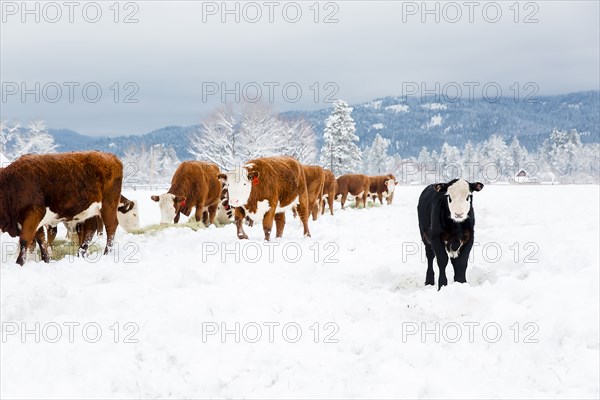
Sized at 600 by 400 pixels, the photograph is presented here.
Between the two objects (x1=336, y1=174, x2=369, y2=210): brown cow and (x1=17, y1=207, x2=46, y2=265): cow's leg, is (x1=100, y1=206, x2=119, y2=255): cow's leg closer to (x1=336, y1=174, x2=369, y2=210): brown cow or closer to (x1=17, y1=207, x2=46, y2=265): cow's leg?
(x1=17, y1=207, x2=46, y2=265): cow's leg

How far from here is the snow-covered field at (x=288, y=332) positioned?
378 cm

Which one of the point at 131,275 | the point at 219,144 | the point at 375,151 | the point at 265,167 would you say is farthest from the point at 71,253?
the point at 375,151

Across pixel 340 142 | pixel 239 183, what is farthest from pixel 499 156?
pixel 239 183

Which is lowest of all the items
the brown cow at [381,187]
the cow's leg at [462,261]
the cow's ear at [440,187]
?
the cow's leg at [462,261]

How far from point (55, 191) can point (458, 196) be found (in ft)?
19.6

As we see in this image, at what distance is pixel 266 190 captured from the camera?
10523 millimetres

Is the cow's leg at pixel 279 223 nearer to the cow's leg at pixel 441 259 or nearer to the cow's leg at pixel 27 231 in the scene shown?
the cow's leg at pixel 441 259

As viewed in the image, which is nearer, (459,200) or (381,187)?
(459,200)

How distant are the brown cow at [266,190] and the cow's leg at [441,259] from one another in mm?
4444

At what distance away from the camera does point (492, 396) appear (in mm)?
3684

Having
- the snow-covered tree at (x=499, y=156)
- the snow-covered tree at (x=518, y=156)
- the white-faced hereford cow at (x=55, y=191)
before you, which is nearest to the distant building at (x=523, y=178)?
the snow-covered tree at (x=499, y=156)

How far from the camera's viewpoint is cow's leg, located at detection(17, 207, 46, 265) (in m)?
7.25

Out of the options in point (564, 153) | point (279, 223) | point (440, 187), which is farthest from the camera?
point (564, 153)

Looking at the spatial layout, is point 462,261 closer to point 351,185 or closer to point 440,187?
point 440,187
